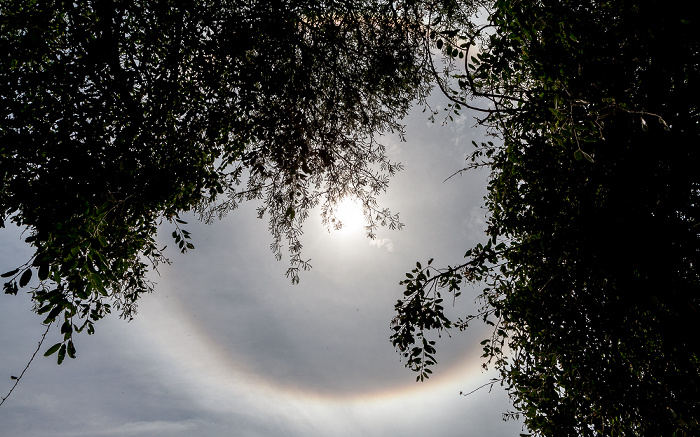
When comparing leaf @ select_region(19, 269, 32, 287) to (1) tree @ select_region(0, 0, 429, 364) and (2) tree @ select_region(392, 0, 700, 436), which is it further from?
(2) tree @ select_region(392, 0, 700, 436)

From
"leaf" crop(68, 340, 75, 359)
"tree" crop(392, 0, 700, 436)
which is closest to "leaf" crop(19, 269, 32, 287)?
"leaf" crop(68, 340, 75, 359)

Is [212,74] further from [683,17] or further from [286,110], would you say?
[683,17]

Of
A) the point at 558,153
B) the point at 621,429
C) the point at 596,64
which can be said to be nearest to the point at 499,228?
the point at 558,153

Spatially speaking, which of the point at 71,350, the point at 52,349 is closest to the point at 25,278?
the point at 52,349

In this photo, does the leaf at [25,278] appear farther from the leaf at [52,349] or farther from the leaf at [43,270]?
the leaf at [52,349]

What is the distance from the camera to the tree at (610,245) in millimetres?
6836

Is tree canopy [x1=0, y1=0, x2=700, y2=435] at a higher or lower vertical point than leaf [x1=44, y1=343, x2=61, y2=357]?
higher

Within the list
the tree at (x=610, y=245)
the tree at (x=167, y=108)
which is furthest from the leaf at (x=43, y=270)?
the tree at (x=610, y=245)

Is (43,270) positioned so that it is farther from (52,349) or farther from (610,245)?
(610,245)

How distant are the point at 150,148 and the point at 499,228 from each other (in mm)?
9115

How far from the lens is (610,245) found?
7.32 m

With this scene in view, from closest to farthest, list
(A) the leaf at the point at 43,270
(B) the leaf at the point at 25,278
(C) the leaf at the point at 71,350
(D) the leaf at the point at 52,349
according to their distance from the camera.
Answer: (A) the leaf at the point at 43,270
(B) the leaf at the point at 25,278
(D) the leaf at the point at 52,349
(C) the leaf at the point at 71,350

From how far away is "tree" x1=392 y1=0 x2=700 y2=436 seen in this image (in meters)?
6.84

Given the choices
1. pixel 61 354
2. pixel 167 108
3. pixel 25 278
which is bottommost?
pixel 61 354
